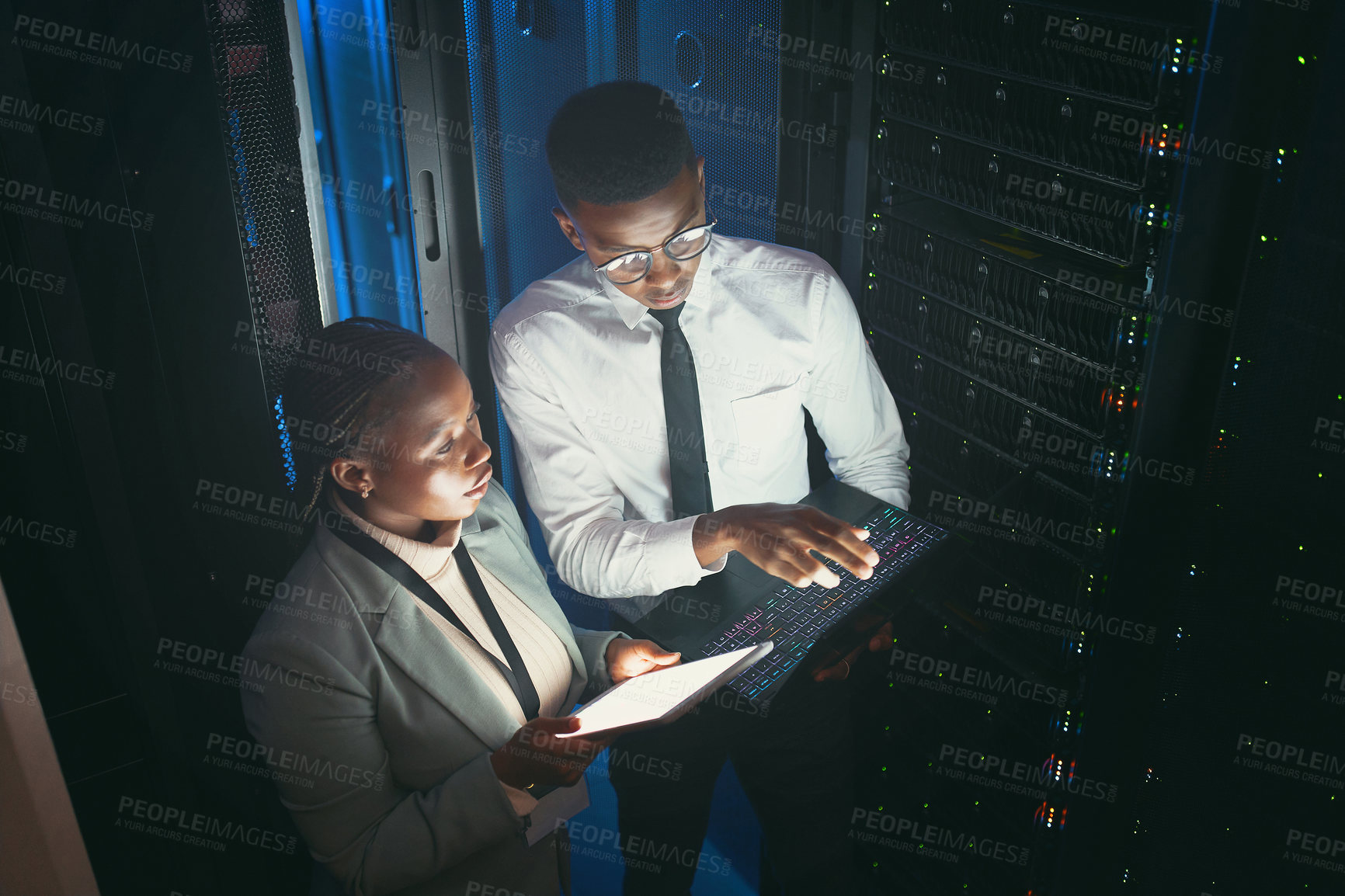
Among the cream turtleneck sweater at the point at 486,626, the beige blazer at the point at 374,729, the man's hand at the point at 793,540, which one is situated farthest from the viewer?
the man's hand at the point at 793,540

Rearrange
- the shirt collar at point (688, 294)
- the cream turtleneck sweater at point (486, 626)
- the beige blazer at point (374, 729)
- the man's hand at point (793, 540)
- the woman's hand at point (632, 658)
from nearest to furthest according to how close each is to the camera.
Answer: the beige blazer at point (374, 729), the cream turtleneck sweater at point (486, 626), the man's hand at point (793, 540), the woman's hand at point (632, 658), the shirt collar at point (688, 294)

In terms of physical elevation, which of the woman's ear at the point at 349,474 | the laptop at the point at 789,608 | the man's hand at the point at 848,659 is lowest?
the man's hand at the point at 848,659

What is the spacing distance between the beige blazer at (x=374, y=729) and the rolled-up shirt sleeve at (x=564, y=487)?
35 cm

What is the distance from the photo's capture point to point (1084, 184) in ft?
4.72

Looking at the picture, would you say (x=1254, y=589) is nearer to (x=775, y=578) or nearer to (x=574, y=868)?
(x=775, y=578)

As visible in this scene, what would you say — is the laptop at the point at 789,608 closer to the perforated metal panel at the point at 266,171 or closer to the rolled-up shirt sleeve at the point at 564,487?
the rolled-up shirt sleeve at the point at 564,487

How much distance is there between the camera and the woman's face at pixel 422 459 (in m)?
1.43

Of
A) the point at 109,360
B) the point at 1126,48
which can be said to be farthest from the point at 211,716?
the point at 1126,48

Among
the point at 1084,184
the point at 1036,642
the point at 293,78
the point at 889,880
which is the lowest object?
the point at 889,880

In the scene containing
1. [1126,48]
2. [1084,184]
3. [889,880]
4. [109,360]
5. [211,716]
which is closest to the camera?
[1126,48]

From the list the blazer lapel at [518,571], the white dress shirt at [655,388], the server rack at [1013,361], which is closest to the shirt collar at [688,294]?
the white dress shirt at [655,388]

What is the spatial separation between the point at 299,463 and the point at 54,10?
776 millimetres

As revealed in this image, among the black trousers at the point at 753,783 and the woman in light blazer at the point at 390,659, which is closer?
the woman in light blazer at the point at 390,659

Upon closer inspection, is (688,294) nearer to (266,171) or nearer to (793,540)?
(793,540)
